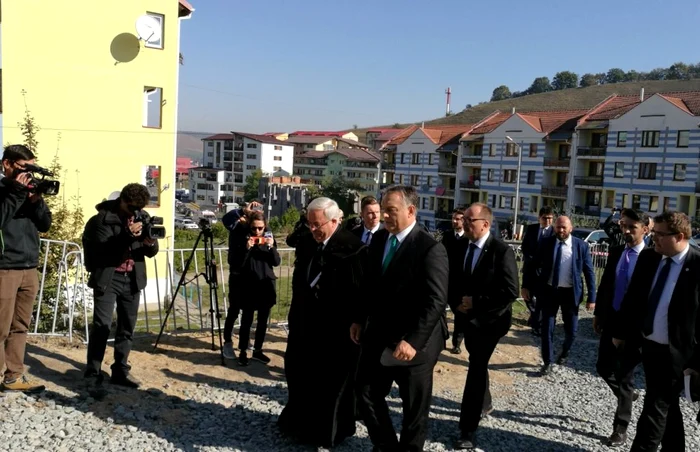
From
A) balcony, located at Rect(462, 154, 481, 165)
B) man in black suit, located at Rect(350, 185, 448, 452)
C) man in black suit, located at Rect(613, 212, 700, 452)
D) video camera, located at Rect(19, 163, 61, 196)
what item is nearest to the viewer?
man in black suit, located at Rect(350, 185, 448, 452)

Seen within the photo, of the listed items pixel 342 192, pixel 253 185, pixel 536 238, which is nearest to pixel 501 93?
pixel 253 185

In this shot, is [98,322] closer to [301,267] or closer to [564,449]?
[301,267]

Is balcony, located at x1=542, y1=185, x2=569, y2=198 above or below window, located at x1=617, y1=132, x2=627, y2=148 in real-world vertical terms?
below

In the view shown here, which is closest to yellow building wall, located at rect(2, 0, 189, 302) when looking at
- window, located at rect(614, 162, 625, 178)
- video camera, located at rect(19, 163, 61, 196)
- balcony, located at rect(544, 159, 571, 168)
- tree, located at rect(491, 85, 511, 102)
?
video camera, located at rect(19, 163, 61, 196)

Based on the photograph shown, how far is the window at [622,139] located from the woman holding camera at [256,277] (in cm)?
4476

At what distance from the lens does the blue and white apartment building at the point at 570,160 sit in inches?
1660

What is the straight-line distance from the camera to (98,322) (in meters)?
5.19

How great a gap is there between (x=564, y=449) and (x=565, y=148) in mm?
48744

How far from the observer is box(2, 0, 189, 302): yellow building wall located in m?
20.2

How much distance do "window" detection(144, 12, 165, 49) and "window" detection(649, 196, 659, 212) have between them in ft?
119

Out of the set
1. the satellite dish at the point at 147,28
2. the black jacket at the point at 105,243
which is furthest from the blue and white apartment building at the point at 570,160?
the black jacket at the point at 105,243

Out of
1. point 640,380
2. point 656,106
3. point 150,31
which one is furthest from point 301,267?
point 656,106

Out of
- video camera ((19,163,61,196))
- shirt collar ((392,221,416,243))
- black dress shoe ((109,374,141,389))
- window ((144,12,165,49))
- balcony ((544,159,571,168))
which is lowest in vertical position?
black dress shoe ((109,374,141,389))

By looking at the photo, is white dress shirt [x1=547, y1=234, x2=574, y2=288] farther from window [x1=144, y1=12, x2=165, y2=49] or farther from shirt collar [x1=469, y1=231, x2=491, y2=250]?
window [x1=144, y1=12, x2=165, y2=49]
